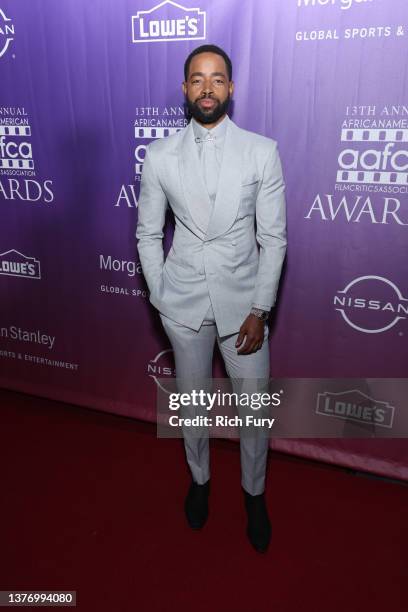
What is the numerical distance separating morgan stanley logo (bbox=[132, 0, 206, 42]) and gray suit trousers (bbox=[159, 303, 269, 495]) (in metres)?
1.32

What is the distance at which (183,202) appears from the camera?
1.88 m

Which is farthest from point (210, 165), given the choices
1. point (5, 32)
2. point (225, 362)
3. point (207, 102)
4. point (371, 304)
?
point (5, 32)

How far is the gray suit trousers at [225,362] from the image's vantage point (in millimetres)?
1998

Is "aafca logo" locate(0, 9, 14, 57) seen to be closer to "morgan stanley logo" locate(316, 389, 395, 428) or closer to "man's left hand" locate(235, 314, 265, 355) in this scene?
"man's left hand" locate(235, 314, 265, 355)

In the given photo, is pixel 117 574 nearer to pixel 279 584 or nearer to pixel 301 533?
pixel 279 584

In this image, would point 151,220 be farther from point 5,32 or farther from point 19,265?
point 5,32

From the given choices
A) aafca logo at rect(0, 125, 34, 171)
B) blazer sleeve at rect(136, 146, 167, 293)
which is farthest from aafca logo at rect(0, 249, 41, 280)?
blazer sleeve at rect(136, 146, 167, 293)

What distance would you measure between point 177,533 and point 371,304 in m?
1.39

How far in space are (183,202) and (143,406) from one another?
5.15 ft

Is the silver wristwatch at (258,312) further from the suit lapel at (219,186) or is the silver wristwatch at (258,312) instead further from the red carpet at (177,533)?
the red carpet at (177,533)

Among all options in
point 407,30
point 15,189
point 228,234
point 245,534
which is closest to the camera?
point 228,234

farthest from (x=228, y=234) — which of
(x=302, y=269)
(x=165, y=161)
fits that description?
(x=302, y=269)

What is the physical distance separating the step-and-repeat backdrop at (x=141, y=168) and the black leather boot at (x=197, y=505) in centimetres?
71

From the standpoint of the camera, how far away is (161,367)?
2.94 meters
